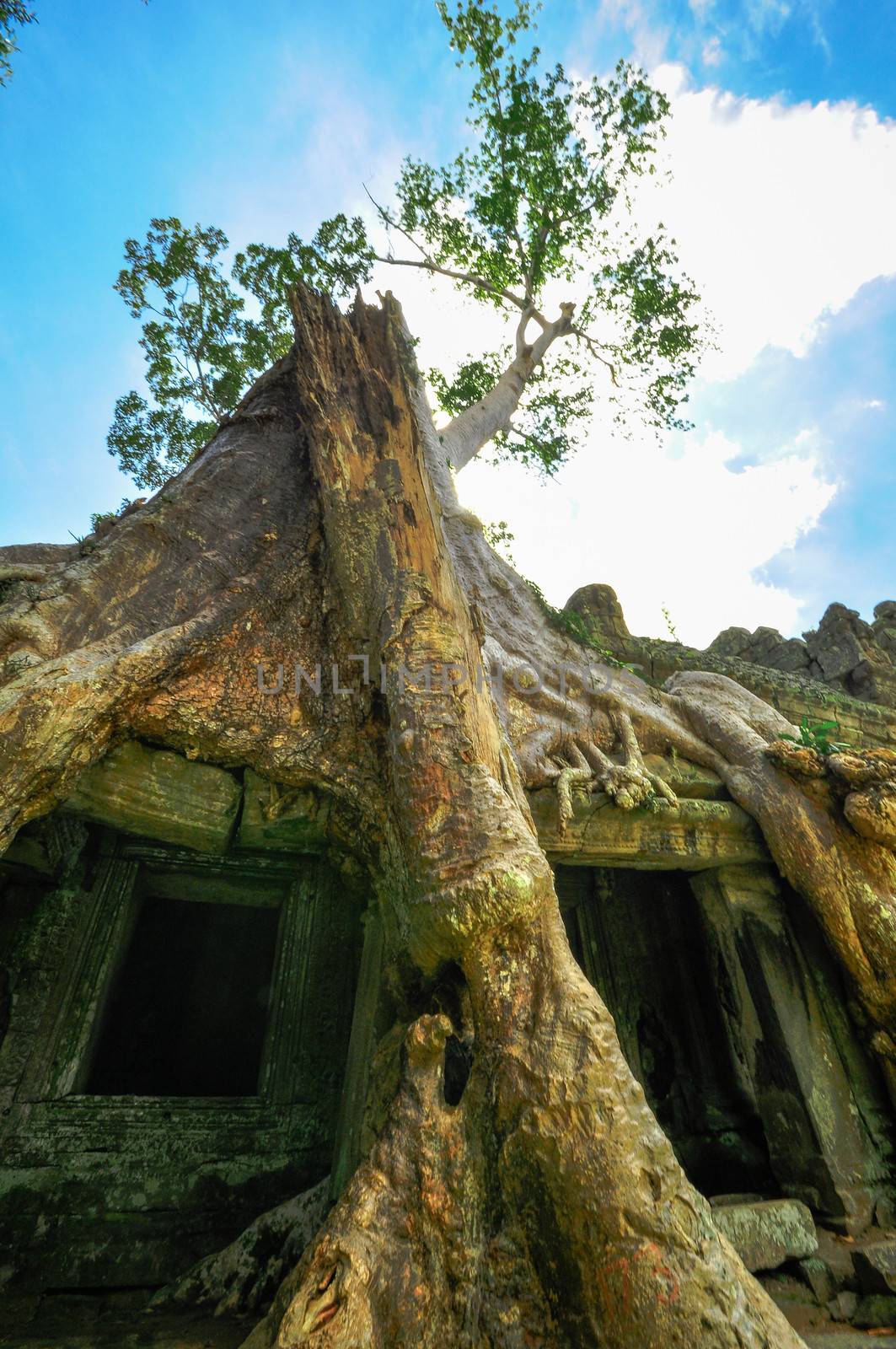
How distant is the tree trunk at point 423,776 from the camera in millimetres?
1566

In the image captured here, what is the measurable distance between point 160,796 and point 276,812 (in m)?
0.50

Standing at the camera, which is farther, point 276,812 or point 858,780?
point 858,780

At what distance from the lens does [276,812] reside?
2924mm

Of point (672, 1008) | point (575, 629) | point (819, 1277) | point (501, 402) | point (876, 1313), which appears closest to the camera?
point (876, 1313)

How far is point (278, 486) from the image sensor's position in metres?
3.71

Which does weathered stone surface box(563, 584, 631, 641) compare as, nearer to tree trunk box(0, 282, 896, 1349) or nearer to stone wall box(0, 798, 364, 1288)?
tree trunk box(0, 282, 896, 1349)

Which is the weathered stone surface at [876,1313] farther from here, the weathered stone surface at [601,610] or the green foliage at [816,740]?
the weathered stone surface at [601,610]

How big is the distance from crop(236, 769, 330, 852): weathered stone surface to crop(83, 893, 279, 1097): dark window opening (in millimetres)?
2751

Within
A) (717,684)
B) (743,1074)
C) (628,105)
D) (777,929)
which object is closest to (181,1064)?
(743,1074)

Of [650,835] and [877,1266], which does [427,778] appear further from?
[877,1266]

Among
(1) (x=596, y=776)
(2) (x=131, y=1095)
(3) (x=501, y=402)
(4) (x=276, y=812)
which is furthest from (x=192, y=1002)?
(3) (x=501, y=402)

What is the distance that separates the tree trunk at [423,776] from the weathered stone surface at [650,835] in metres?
0.14

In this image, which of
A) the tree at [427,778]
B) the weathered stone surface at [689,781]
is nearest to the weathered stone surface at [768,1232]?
the tree at [427,778]

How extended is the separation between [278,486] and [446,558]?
1196mm
